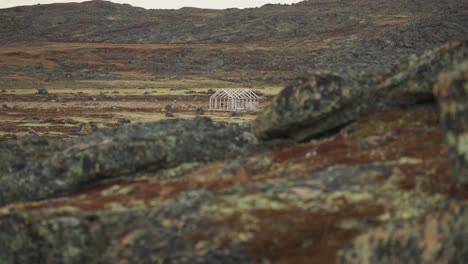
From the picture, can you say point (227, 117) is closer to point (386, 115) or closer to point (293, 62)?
point (386, 115)

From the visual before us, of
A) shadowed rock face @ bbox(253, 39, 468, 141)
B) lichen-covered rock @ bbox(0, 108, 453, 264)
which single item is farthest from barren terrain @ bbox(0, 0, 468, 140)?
lichen-covered rock @ bbox(0, 108, 453, 264)

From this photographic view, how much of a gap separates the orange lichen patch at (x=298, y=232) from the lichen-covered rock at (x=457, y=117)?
184 cm

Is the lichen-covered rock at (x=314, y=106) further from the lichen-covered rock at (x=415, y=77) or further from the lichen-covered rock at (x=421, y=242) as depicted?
the lichen-covered rock at (x=421, y=242)

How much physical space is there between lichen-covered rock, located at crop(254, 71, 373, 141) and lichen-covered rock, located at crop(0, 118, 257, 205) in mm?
1183

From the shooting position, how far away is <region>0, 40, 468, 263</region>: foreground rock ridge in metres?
13.6

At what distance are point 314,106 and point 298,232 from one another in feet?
23.8

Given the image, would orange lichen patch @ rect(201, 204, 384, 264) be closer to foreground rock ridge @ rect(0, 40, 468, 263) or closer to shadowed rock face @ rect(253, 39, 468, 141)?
foreground rock ridge @ rect(0, 40, 468, 263)

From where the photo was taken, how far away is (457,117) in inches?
533

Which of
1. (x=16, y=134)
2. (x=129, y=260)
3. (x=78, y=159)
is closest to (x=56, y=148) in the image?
(x=78, y=159)

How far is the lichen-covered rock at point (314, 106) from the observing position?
20.4 m

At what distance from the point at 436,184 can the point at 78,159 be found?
1077 centimetres

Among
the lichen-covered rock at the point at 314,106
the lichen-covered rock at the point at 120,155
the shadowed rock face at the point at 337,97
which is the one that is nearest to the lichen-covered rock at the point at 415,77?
the shadowed rock face at the point at 337,97

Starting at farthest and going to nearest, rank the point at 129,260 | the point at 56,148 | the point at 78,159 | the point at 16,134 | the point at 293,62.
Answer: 1. the point at 293,62
2. the point at 16,134
3. the point at 56,148
4. the point at 78,159
5. the point at 129,260

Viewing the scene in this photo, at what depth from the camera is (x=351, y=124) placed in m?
20.4
